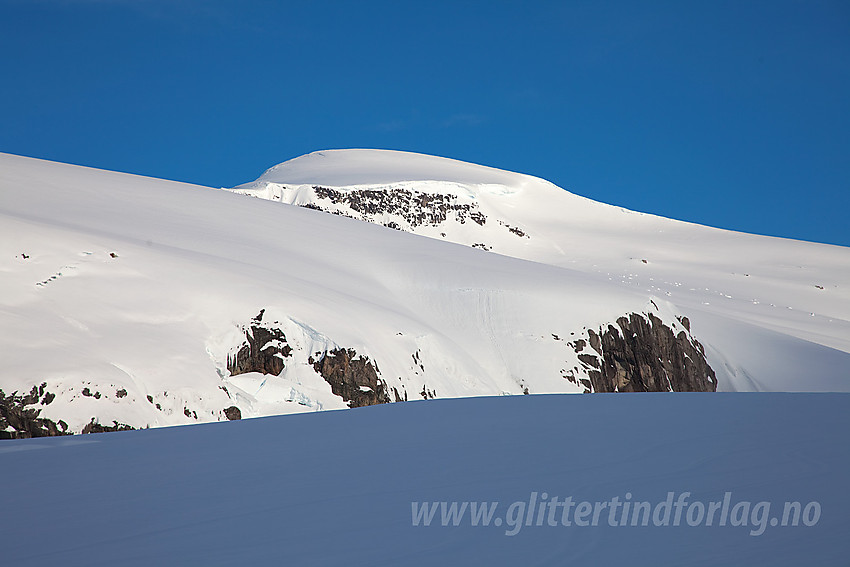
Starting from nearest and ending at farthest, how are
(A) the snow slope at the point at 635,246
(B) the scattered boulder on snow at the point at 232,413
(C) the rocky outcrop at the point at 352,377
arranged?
1. (B) the scattered boulder on snow at the point at 232,413
2. (C) the rocky outcrop at the point at 352,377
3. (A) the snow slope at the point at 635,246

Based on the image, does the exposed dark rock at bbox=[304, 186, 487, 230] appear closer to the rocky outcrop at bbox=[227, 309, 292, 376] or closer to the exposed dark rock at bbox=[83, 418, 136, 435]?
the rocky outcrop at bbox=[227, 309, 292, 376]

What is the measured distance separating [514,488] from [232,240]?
845 inches

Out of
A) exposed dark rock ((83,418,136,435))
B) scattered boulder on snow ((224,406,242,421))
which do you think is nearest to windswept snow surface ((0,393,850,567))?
exposed dark rock ((83,418,136,435))

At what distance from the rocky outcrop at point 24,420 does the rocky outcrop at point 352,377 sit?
6.39 meters

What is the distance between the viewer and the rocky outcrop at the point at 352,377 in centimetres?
1709

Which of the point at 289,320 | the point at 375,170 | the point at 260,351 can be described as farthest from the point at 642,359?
the point at 375,170

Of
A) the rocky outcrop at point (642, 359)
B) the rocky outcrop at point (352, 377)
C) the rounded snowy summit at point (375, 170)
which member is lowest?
the rocky outcrop at point (352, 377)

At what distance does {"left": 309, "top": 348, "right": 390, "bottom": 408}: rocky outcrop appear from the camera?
17094mm

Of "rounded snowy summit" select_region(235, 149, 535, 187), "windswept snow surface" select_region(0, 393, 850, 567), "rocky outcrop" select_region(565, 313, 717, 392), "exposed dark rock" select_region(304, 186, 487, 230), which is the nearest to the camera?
"windswept snow surface" select_region(0, 393, 850, 567)

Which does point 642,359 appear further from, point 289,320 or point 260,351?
point 260,351

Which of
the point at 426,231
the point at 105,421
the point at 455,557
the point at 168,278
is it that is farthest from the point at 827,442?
the point at 426,231

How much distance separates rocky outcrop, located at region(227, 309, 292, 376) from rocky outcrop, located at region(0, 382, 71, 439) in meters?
4.30

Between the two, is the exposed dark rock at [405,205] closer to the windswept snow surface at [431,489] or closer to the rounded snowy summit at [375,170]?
the rounded snowy summit at [375,170]

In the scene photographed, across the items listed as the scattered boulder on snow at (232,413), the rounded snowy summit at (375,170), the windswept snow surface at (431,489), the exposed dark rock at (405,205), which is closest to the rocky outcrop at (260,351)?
the scattered boulder on snow at (232,413)
